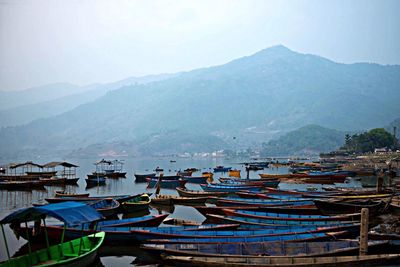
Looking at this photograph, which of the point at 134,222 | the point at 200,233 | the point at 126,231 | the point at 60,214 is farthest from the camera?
the point at 134,222

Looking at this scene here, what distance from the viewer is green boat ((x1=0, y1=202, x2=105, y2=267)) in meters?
14.5

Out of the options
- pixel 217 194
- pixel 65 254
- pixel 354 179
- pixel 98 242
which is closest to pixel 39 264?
pixel 65 254

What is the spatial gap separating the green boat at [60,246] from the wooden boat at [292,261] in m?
3.76

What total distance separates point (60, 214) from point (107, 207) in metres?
12.2

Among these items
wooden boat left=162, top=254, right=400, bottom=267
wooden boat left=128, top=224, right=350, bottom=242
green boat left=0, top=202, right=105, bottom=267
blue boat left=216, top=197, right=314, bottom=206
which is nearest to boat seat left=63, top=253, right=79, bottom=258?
green boat left=0, top=202, right=105, bottom=267

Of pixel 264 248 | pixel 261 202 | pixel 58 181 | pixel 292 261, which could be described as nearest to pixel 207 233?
pixel 264 248

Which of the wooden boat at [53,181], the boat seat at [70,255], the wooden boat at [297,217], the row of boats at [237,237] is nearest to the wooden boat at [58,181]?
the wooden boat at [53,181]

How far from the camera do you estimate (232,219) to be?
829 inches

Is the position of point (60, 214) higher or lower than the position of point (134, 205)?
higher

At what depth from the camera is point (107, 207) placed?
27.0m

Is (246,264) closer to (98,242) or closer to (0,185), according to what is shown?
(98,242)

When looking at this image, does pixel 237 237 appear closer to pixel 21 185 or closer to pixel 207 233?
pixel 207 233

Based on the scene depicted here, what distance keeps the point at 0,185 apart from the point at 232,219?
38.0 meters

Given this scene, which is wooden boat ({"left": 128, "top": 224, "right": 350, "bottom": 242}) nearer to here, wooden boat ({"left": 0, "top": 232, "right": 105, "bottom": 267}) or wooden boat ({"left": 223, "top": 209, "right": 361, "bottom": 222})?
wooden boat ({"left": 0, "top": 232, "right": 105, "bottom": 267})
